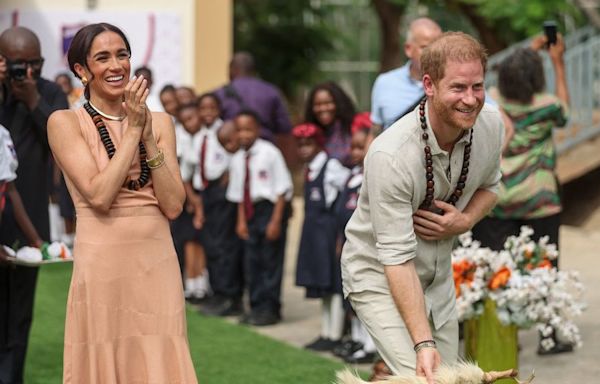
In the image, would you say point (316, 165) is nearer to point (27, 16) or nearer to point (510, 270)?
point (510, 270)

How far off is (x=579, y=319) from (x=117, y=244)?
5.60m

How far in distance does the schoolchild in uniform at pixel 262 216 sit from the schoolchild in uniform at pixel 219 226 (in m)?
0.29

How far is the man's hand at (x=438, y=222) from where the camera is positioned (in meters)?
4.91

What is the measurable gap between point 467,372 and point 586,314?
19.7ft

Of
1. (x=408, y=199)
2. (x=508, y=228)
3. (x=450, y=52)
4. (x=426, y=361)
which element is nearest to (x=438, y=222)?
(x=408, y=199)

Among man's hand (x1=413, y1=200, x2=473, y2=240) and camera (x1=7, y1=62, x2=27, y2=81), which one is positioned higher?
camera (x1=7, y1=62, x2=27, y2=81)

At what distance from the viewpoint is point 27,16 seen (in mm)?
16828

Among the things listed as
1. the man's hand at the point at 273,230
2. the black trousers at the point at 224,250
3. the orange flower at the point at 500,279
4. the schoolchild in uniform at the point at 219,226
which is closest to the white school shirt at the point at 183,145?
the schoolchild in uniform at the point at 219,226

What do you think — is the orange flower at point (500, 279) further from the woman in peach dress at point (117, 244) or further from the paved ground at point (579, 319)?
the woman in peach dress at point (117, 244)

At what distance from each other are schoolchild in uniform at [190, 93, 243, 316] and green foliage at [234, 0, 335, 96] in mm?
15320

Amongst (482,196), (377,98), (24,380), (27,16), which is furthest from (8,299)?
(27,16)

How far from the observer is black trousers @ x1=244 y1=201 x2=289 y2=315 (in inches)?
434

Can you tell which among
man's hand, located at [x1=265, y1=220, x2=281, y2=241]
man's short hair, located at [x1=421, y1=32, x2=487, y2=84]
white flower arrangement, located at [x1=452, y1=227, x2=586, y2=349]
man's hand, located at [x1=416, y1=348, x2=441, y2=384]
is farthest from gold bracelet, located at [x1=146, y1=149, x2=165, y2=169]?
man's hand, located at [x1=265, y1=220, x2=281, y2=241]

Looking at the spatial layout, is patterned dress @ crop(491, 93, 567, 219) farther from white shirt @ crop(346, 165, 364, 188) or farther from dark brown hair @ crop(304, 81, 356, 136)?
dark brown hair @ crop(304, 81, 356, 136)
